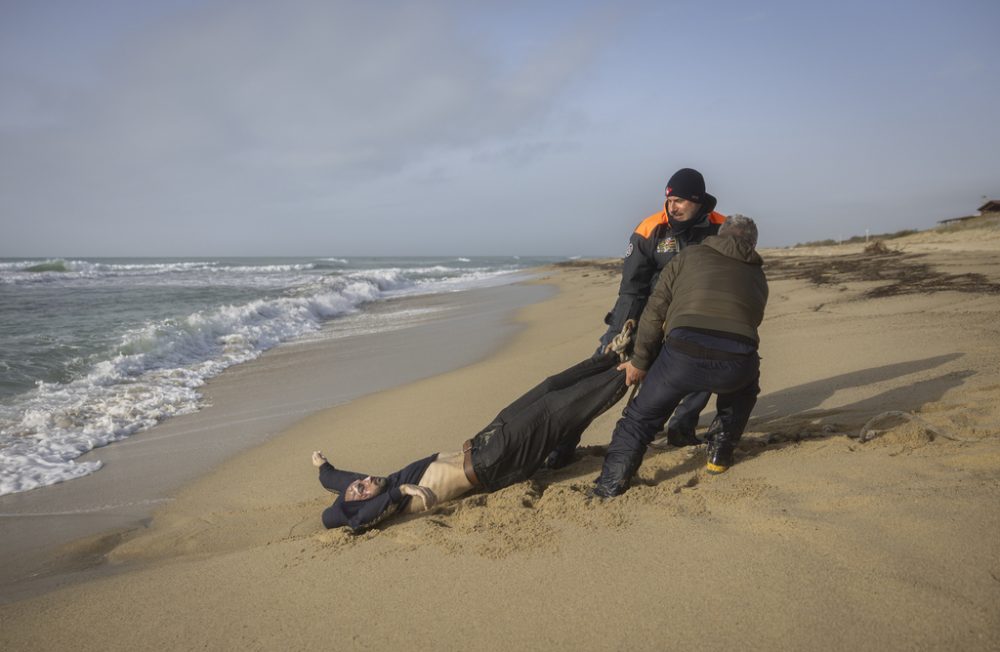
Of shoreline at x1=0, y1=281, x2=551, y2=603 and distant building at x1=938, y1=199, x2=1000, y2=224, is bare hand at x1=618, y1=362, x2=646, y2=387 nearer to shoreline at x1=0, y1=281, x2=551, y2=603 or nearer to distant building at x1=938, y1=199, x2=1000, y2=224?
shoreline at x1=0, y1=281, x2=551, y2=603

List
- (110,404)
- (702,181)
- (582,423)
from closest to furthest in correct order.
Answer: (582,423)
(702,181)
(110,404)

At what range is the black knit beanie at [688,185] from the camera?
3.39 meters

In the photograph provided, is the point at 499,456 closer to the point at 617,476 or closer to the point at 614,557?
the point at 617,476

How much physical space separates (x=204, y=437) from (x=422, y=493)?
3.11 meters

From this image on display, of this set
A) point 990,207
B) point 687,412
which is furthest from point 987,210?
point 687,412

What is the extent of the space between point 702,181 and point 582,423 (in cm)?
169

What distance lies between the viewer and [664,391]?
2.91 m

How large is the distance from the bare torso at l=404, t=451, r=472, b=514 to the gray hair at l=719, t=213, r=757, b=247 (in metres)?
1.92

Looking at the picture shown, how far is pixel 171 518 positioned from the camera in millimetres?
3438

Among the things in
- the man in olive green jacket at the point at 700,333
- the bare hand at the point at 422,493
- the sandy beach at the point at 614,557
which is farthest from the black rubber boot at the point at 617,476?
the bare hand at the point at 422,493

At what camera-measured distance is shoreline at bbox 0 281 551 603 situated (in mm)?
3109

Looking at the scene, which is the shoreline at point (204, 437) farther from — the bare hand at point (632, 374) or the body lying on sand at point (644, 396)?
the bare hand at point (632, 374)

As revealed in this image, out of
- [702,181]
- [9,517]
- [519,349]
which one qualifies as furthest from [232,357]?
[702,181]

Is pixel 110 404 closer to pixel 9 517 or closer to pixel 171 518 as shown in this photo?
pixel 9 517
